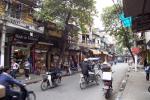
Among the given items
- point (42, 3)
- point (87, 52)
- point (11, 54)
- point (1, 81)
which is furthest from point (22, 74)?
point (87, 52)

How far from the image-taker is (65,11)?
102 feet

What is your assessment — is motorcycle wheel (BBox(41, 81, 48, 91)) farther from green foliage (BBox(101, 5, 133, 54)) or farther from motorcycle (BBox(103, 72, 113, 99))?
green foliage (BBox(101, 5, 133, 54))

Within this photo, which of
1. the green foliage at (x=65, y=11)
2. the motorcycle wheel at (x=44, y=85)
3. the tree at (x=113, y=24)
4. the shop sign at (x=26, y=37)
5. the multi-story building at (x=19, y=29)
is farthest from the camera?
the tree at (x=113, y=24)

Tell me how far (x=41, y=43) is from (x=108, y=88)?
756 inches

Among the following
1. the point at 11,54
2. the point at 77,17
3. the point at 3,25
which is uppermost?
the point at 77,17

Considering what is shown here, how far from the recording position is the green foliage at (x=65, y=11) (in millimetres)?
30500

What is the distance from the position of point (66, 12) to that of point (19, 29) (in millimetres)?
6490

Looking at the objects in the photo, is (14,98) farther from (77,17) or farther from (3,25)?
(77,17)

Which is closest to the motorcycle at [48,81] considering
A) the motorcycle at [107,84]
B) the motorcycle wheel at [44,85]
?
the motorcycle wheel at [44,85]

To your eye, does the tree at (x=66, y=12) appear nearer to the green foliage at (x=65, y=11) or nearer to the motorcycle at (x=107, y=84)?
the green foliage at (x=65, y=11)

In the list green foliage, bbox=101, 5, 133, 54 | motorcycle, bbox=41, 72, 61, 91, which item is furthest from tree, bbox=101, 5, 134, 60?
motorcycle, bbox=41, 72, 61, 91

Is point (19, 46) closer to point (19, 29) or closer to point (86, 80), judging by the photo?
point (19, 29)

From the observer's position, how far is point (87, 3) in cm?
3147

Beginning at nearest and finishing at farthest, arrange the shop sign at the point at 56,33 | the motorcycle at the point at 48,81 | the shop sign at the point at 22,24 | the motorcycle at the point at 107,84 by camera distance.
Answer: the motorcycle at the point at 107,84, the motorcycle at the point at 48,81, the shop sign at the point at 22,24, the shop sign at the point at 56,33
